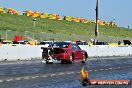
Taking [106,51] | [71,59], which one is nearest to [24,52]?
[71,59]

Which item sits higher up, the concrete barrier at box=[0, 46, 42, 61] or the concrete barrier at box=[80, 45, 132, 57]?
the concrete barrier at box=[0, 46, 42, 61]

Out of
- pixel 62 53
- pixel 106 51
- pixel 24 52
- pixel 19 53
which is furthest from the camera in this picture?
pixel 106 51

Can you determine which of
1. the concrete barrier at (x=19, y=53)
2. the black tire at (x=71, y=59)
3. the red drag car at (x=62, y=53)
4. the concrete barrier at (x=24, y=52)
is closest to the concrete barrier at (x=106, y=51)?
the concrete barrier at (x=24, y=52)

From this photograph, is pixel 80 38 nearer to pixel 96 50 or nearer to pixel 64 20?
pixel 96 50

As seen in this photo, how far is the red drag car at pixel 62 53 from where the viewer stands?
33.2 m

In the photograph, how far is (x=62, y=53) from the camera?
33281mm

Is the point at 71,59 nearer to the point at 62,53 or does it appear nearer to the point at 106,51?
the point at 62,53

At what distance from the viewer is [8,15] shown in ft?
317

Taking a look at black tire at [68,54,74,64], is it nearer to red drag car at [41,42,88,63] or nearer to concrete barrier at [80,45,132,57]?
red drag car at [41,42,88,63]

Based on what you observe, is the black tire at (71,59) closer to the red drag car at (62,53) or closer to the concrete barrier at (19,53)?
the red drag car at (62,53)

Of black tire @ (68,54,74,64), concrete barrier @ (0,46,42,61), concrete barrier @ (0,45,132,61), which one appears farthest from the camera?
concrete barrier @ (0,45,132,61)

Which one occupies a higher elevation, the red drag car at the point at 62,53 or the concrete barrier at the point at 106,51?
the red drag car at the point at 62,53

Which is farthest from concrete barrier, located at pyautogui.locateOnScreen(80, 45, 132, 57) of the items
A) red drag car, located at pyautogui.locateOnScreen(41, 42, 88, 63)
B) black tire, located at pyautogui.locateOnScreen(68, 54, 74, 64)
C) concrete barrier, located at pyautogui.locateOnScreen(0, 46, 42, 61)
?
black tire, located at pyautogui.locateOnScreen(68, 54, 74, 64)

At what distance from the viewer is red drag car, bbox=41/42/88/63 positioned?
3316 centimetres
